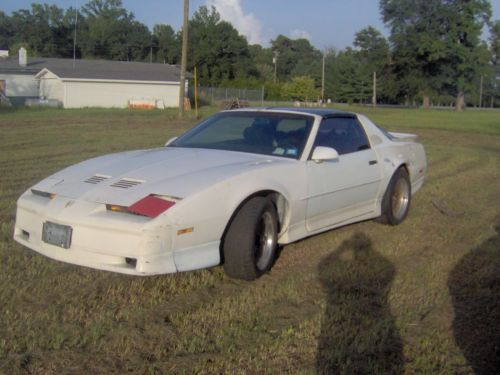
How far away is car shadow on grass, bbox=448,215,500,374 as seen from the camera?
361cm

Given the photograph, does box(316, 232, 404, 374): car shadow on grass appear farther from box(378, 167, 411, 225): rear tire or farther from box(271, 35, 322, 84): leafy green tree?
box(271, 35, 322, 84): leafy green tree

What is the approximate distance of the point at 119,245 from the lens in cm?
402

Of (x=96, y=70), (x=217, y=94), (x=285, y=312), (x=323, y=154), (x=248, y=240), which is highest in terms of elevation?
A: (x=96, y=70)

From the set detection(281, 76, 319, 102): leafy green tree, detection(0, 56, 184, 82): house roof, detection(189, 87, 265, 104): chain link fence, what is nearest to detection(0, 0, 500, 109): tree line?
detection(281, 76, 319, 102): leafy green tree

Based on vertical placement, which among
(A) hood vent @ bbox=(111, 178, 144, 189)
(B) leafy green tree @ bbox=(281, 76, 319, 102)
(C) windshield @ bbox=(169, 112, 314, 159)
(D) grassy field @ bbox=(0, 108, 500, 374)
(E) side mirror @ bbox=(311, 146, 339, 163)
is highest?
(B) leafy green tree @ bbox=(281, 76, 319, 102)

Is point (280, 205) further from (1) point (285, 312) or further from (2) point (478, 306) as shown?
(2) point (478, 306)

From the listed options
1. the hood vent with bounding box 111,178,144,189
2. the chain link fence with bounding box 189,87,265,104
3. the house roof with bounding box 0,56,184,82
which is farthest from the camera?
the chain link fence with bounding box 189,87,265,104

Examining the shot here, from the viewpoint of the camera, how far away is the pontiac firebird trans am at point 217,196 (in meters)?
4.07

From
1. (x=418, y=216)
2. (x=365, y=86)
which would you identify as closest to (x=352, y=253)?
(x=418, y=216)

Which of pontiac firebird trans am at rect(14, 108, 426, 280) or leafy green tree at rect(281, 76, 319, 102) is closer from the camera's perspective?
pontiac firebird trans am at rect(14, 108, 426, 280)

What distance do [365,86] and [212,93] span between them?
3992cm

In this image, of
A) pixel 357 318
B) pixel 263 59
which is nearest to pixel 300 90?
pixel 263 59

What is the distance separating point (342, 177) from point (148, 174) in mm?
1941

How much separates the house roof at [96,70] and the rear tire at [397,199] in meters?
39.2
